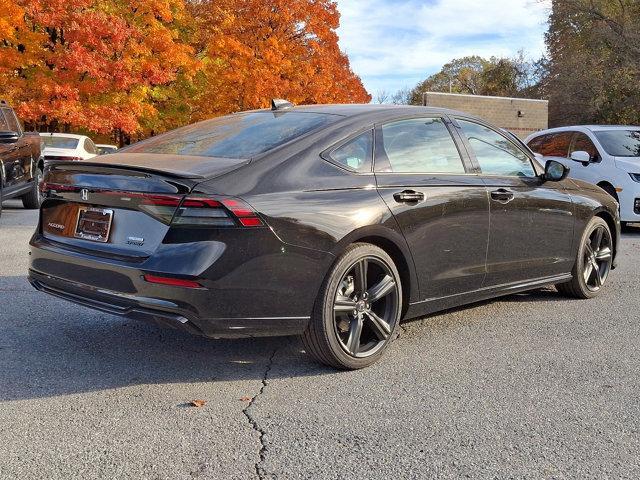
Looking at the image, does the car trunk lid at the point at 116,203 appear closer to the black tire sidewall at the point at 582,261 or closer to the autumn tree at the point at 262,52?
the black tire sidewall at the point at 582,261

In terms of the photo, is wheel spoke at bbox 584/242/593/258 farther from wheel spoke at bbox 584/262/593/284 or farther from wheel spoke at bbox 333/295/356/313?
wheel spoke at bbox 333/295/356/313

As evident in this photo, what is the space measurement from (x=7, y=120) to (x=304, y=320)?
9442 millimetres

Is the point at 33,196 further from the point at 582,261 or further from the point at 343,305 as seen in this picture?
the point at 343,305

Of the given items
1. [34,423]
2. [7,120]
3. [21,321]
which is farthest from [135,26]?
[34,423]

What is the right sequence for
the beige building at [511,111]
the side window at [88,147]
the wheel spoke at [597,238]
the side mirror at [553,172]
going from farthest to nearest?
1. the beige building at [511,111]
2. the side window at [88,147]
3. the wheel spoke at [597,238]
4. the side mirror at [553,172]

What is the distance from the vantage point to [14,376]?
3705 millimetres

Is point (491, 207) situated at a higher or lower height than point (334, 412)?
higher

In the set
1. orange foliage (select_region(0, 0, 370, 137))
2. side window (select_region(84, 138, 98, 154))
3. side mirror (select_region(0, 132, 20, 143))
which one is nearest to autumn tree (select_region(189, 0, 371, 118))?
orange foliage (select_region(0, 0, 370, 137))

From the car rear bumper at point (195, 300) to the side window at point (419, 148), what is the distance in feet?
3.70

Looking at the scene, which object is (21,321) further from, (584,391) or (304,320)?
(584,391)

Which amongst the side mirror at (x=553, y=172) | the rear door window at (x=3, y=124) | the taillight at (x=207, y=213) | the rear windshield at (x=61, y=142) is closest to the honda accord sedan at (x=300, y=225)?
the taillight at (x=207, y=213)

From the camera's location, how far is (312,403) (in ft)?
11.3

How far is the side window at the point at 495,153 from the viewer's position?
495 cm

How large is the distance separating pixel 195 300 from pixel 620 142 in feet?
31.9
